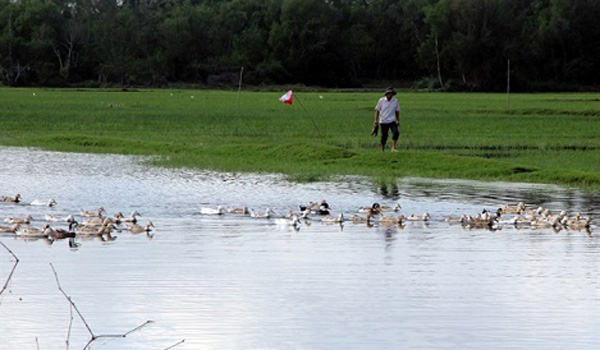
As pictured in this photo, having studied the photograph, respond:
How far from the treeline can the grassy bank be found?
41679mm

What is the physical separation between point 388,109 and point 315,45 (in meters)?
85.1

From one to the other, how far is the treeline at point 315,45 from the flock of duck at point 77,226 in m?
89.6

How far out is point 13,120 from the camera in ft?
159

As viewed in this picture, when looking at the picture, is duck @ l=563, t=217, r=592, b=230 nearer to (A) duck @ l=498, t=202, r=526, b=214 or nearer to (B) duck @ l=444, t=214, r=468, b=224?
(A) duck @ l=498, t=202, r=526, b=214

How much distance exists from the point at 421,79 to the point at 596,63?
1544cm

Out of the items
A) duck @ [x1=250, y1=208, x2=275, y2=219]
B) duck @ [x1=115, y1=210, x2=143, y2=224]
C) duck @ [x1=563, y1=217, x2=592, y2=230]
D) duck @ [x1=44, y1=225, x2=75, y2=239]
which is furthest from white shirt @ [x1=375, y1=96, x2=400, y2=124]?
duck @ [x1=44, y1=225, x2=75, y2=239]

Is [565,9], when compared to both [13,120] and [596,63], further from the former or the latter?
[13,120]

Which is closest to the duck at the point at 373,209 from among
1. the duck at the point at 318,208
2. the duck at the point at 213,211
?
the duck at the point at 318,208

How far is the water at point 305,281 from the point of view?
10859 mm

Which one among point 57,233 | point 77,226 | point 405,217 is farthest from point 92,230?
point 405,217

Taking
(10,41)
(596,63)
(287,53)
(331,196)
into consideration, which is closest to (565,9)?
(596,63)

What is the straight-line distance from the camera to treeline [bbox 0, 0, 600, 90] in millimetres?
108562

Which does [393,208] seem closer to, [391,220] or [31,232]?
[391,220]

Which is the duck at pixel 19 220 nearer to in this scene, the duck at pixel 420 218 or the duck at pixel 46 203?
the duck at pixel 46 203
